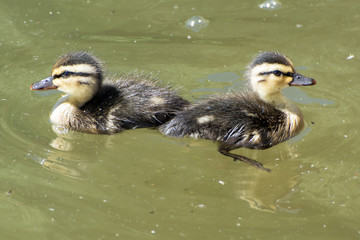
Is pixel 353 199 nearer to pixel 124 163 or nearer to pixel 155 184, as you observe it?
pixel 155 184

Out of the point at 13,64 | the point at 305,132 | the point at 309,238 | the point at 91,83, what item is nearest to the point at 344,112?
the point at 305,132

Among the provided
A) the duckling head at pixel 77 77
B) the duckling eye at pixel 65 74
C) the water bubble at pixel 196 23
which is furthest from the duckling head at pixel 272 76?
the water bubble at pixel 196 23

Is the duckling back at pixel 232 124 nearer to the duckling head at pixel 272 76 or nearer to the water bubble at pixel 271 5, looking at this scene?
the duckling head at pixel 272 76

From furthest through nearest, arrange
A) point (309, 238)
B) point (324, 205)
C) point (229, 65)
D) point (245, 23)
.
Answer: point (245, 23), point (229, 65), point (324, 205), point (309, 238)

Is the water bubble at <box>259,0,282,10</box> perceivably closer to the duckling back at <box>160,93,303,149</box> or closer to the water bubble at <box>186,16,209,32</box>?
the water bubble at <box>186,16,209,32</box>

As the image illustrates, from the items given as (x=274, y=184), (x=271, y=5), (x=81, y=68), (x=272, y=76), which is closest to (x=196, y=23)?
(x=271, y=5)

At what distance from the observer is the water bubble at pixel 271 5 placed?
742 cm

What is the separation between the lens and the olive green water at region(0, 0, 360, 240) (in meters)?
4.05

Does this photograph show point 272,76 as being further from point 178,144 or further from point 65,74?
point 65,74

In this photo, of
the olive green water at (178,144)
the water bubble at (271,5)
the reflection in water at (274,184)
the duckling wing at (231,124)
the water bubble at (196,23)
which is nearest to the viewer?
the olive green water at (178,144)

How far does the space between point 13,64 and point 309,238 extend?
383 cm

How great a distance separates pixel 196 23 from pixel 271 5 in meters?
1.05

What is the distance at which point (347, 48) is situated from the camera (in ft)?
21.6

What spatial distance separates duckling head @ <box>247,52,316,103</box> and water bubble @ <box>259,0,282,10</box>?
7.98 feet
